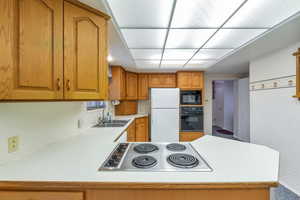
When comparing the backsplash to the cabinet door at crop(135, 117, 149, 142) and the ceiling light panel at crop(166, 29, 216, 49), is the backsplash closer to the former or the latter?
the ceiling light panel at crop(166, 29, 216, 49)

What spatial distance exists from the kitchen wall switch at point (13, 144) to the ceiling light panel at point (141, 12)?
1.39 m

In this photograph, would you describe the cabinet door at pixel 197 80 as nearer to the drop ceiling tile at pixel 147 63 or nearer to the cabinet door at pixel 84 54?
the drop ceiling tile at pixel 147 63

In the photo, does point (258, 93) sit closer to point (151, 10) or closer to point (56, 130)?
point (151, 10)

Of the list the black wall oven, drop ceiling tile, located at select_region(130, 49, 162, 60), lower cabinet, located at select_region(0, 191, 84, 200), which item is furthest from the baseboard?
drop ceiling tile, located at select_region(130, 49, 162, 60)

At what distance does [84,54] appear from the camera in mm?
1277

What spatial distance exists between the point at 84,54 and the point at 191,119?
11.7 feet

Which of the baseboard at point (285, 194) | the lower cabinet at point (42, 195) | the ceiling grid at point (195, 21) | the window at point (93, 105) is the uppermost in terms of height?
the ceiling grid at point (195, 21)

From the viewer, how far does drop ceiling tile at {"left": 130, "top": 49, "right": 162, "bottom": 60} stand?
2555 millimetres

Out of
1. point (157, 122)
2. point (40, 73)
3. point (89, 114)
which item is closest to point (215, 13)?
point (40, 73)

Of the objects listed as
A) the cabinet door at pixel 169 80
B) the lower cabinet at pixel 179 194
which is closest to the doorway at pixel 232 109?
the cabinet door at pixel 169 80

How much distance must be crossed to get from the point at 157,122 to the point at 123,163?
9.96 ft

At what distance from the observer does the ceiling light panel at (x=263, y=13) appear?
4.36ft

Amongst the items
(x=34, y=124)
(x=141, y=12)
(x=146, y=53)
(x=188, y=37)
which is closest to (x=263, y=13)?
(x=188, y=37)

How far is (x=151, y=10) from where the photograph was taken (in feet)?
4.72
